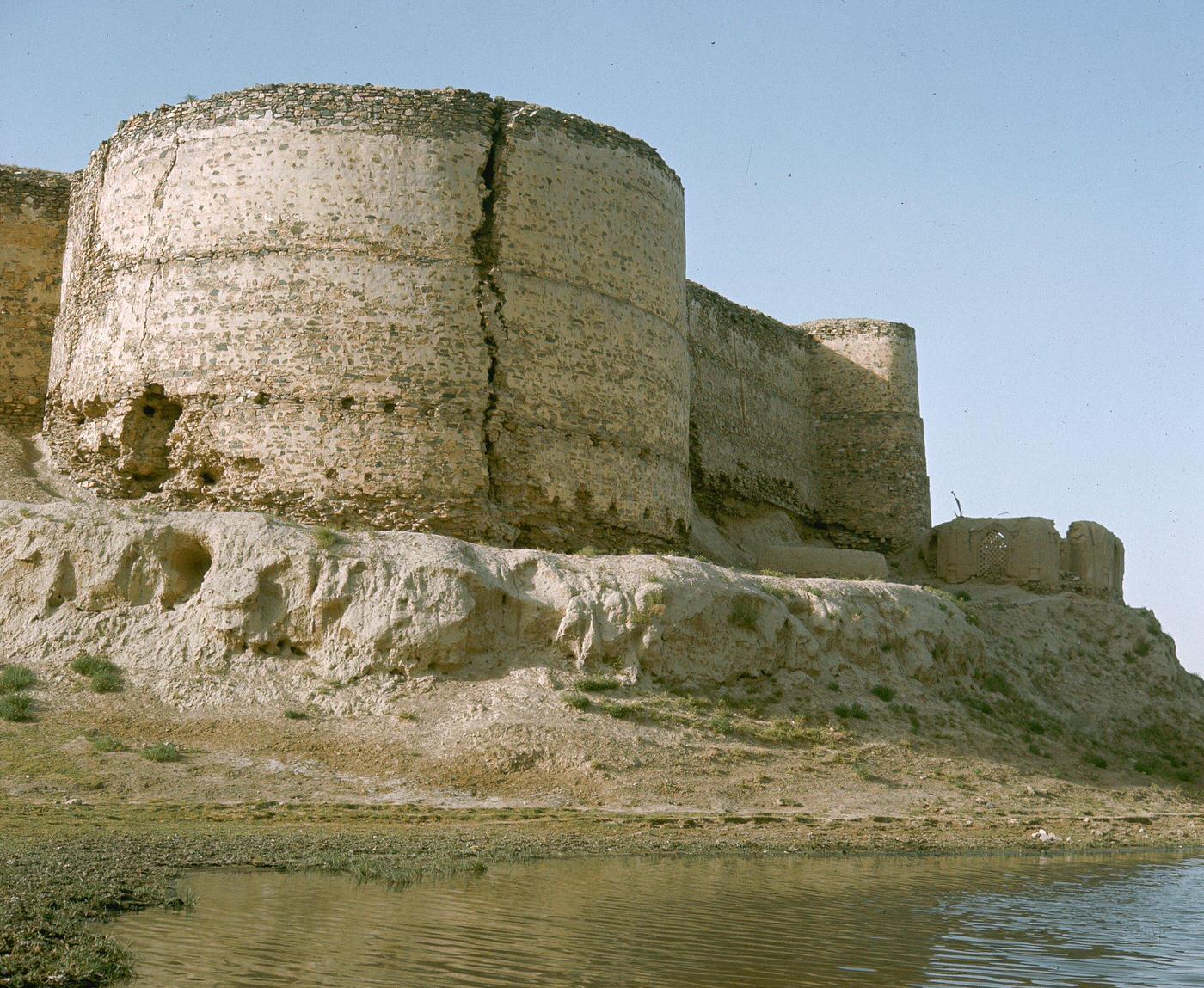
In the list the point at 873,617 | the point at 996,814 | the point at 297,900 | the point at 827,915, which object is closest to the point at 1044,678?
the point at 873,617

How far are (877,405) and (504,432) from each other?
13.9 meters

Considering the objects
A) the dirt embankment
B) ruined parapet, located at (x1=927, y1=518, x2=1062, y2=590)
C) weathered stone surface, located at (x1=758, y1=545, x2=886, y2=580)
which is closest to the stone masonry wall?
the dirt embankment

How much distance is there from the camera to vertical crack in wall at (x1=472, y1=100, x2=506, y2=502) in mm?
18281

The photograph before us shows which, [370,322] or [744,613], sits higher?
[370,322]

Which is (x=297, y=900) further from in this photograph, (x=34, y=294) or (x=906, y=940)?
(x=34, y=294)

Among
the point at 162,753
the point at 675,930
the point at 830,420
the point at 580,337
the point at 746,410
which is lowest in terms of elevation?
the point at 675,930

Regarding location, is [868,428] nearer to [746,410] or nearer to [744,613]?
[746,410]

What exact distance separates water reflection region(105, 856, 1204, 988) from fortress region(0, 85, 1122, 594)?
7.15 m

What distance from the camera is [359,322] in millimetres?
18016

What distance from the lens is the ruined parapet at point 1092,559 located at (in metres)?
26.7

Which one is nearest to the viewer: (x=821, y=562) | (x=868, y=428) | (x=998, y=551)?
(x=821, y=562)

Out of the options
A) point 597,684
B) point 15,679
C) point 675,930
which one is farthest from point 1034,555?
point 675,930

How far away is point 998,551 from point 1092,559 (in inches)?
61.2

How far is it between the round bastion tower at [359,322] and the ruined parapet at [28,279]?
1.12 metres
